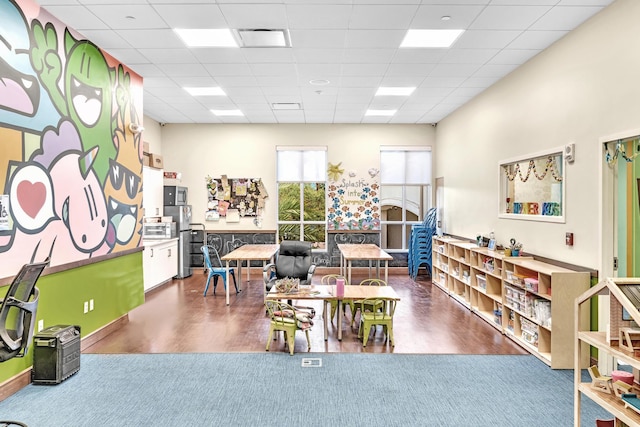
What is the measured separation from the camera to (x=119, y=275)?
559 centimetres

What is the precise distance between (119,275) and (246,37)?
3.40 meters

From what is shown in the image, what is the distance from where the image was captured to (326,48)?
5180 millimetres

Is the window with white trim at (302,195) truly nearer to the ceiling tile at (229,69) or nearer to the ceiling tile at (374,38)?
the ceiling tile at (229,69)

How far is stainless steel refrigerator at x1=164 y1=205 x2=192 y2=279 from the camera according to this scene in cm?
921

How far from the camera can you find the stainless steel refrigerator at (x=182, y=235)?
921 cm

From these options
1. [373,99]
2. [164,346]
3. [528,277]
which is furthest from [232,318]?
[373,99]

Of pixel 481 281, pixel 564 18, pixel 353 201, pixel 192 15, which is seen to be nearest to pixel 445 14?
pixel 564 18

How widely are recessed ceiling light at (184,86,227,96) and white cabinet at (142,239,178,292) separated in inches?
111

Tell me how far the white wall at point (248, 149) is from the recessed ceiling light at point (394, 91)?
2708 mm

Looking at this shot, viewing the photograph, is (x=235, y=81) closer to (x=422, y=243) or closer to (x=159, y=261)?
(x=159, y=261)

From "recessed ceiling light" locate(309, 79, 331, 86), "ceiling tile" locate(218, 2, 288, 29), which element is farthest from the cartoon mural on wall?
"recessed ceiling light" locate(309, 79, 331, 86)

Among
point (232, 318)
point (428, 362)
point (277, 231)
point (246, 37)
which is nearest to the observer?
point (428, 362)

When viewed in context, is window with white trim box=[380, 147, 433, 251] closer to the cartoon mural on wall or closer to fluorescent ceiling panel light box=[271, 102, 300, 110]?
fluorescent ceiling panel light box=[271, 102, 300, 110]

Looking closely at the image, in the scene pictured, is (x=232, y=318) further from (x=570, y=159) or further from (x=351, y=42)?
(x=570, y=159)
